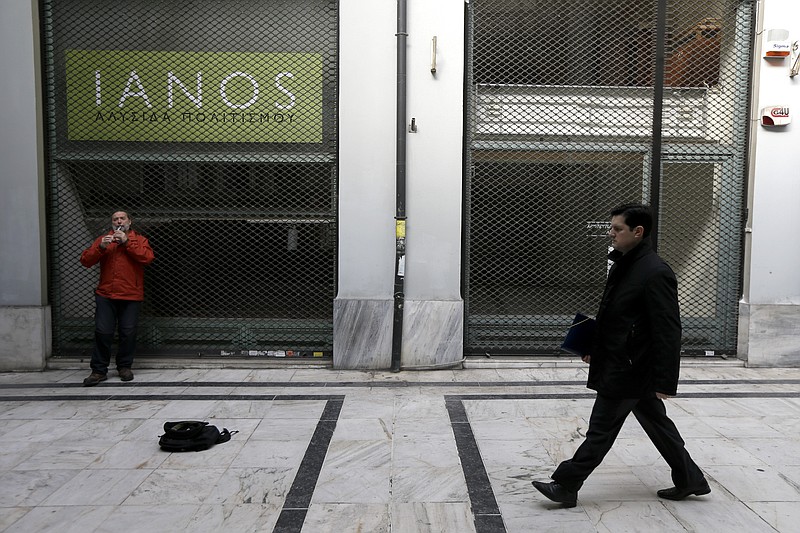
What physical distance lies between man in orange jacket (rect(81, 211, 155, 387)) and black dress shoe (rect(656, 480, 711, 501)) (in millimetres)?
5506

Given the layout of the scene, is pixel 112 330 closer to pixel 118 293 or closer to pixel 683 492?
pixel 118 293

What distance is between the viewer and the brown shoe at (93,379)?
22.4 feet

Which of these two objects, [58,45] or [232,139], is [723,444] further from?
[58,45]

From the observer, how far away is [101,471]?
4504mm

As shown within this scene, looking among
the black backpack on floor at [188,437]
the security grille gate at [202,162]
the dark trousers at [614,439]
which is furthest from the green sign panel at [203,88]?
the dark trousers at [614,439]

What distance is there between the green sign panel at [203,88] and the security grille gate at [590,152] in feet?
6.89

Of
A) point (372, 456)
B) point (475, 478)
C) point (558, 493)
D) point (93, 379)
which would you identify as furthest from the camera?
point (93, 379)

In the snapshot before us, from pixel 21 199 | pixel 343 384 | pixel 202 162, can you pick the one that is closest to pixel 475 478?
pixel 343 384

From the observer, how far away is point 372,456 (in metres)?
4.79

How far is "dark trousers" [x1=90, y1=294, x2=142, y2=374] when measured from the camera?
6957 millimetres

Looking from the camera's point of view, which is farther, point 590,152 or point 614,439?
point 590,152

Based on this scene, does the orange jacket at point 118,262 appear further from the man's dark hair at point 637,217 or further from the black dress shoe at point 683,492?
the black dress shoe at point 683,492

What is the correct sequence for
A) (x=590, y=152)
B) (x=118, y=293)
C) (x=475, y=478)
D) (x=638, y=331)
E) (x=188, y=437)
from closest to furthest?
(x=638, y=331) → (x=475, y=478) → (x=188, y=437) → (x=118, y=293) → (x=590, y=152)

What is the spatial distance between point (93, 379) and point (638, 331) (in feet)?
18.6
